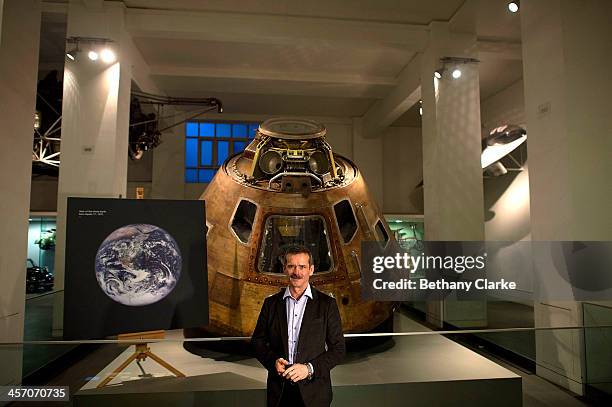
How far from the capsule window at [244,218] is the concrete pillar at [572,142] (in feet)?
8.93

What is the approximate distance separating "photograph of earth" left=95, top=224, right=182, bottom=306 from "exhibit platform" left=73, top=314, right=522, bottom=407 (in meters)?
0.66

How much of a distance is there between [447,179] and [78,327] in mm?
5134

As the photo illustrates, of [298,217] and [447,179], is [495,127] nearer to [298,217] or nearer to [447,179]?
[447,179]

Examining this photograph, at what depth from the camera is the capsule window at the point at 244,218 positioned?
3736 mm

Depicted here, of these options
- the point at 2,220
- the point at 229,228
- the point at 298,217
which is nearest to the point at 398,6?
the point at 298,217

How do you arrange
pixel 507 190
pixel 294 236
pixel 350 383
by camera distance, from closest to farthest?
pixel 350 383, pixel 294 236, pixel 507 190

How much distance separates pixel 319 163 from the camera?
150 inches

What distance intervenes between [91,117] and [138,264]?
11.5ft

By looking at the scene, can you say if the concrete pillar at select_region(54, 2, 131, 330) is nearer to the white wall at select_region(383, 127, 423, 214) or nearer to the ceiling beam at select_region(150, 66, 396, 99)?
the ceiling beam at select_region(150, 66, 396, 99)

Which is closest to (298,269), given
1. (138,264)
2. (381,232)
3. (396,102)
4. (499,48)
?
(138,264)

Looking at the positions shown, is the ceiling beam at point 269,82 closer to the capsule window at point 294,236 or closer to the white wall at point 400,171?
the white wall at point 400,171

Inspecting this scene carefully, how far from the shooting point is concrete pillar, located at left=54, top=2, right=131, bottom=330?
195 inches

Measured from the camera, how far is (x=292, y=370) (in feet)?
5.73

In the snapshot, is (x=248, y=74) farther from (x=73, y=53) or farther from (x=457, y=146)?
(x=457, y=146)
